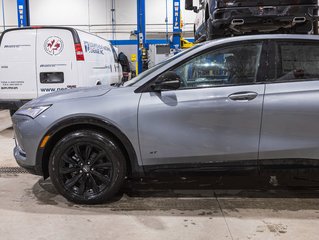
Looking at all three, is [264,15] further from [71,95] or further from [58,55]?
[58,55]

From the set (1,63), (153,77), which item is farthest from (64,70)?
(153,77)

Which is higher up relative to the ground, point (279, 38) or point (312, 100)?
point (279, 38)

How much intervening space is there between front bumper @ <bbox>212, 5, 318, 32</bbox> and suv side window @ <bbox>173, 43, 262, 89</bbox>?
2597mm

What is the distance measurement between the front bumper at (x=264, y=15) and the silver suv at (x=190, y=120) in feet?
8.14

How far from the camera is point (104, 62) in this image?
9.65 metres

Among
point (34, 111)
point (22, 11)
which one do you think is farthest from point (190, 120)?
point (22, 11)

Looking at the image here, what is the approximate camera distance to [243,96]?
3.85 meters

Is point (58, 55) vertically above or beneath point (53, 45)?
beneath

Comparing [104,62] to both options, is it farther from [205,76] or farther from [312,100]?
[312,100]

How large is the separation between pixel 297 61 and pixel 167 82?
135 centimetres

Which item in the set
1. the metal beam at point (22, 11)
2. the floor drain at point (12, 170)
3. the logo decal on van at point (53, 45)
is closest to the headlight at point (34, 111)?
the floor drain at point (12, 170)

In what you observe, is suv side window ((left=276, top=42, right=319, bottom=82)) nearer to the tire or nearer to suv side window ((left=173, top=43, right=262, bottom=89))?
suv side window ((left=173, top=43, right=262, bottom=89))

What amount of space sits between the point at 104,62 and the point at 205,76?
602 cm

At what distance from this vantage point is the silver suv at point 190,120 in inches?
151
